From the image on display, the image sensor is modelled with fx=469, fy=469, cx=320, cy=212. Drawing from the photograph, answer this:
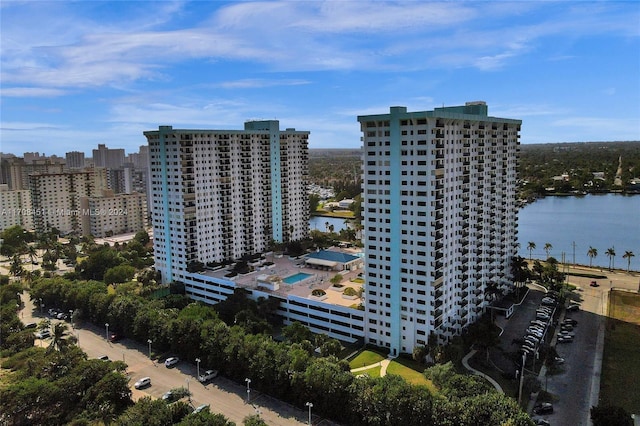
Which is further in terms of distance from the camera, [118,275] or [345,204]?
[345,204]

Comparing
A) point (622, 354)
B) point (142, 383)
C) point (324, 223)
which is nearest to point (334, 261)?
point (142, 383)

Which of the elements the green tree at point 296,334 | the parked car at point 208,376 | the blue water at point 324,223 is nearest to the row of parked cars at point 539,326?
the green tree at point 296,334

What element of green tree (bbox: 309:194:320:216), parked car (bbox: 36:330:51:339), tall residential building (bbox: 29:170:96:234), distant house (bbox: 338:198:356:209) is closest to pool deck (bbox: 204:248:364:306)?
parked car (bbox: 36:330:51:339)

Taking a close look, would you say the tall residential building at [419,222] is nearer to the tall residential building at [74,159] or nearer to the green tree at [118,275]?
the green tree at [118,275]

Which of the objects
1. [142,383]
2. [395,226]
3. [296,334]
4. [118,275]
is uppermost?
[395,226]

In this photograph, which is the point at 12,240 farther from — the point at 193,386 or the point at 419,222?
the point at 419,222

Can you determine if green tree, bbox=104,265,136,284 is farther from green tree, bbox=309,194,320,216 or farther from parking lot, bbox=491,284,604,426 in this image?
green tree, bbox=309,194,320,216

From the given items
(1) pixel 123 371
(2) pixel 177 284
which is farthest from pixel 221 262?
(1) pixel 123 371
